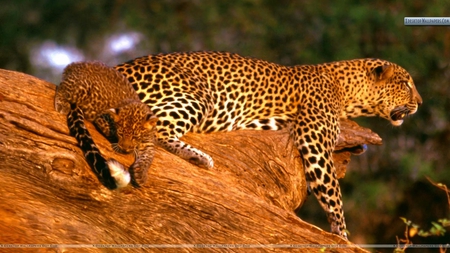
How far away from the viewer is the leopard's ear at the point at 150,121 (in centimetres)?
504

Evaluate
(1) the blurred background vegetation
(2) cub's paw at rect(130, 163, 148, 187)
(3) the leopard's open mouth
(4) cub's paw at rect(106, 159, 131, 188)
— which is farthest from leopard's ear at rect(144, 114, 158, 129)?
(1) the blurred background vegetation

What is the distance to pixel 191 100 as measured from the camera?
5.81 m

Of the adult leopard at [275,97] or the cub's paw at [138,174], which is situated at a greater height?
the adult leopard at [275,97]

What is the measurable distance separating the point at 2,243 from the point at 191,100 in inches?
63.7

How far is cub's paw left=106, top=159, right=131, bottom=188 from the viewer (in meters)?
4.53

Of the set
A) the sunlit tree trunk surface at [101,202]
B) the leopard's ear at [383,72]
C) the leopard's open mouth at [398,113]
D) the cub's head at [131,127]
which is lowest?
the sunlit tree trunk surface at [101,202]

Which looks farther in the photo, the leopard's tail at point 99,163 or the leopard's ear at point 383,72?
the leopard's ear at point 383,72

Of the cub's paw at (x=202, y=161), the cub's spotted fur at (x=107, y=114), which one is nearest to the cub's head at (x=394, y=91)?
the cub's paw at (x=202, y=161)

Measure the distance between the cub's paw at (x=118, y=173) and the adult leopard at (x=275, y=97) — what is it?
83 cm

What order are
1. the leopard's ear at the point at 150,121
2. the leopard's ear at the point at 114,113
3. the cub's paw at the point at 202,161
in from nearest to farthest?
1. the leopard's ear at the point at 114,113
2. the leopard's ear at the point at 150,121
3. the cub's paw at the point at 202,161

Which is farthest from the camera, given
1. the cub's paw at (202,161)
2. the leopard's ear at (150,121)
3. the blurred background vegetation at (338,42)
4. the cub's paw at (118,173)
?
the blurred background vegetation at (338,42)

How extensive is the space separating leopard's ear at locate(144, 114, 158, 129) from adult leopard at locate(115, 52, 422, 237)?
14.1 inches

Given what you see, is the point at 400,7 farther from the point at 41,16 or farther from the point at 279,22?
the point at 41,16

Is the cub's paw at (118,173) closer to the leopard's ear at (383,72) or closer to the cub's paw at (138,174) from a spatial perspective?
the cub's paw at (138,174)
